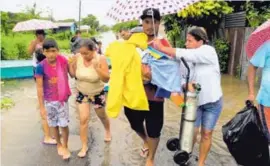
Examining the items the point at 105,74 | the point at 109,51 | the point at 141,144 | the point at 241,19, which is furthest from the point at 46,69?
the point at 241,19

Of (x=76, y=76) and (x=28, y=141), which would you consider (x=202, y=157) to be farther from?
(x=28, y=141)

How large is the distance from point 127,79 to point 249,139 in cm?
139

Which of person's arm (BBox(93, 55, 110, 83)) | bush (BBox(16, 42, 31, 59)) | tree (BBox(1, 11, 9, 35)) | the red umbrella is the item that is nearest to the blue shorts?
the red umbrella

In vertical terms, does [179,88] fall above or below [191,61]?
below

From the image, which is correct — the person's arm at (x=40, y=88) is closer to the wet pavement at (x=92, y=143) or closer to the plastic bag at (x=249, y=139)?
the wet pavement at (x=92, y=143)

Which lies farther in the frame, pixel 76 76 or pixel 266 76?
pixel 76 76

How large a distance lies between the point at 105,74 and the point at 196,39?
1.21m

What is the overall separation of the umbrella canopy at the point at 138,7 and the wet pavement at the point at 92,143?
1918mm

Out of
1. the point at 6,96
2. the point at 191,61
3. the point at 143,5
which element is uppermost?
the point at 143,5

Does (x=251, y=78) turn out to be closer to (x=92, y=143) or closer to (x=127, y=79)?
(x=127, y=79)

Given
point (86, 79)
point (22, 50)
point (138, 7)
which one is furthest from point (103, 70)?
point (22, 50)

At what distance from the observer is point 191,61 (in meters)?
3.58

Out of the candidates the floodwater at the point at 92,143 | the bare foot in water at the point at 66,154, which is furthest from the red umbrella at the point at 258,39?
the bare foot in water at the point at 66,154

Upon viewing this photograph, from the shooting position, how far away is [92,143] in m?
5.16
